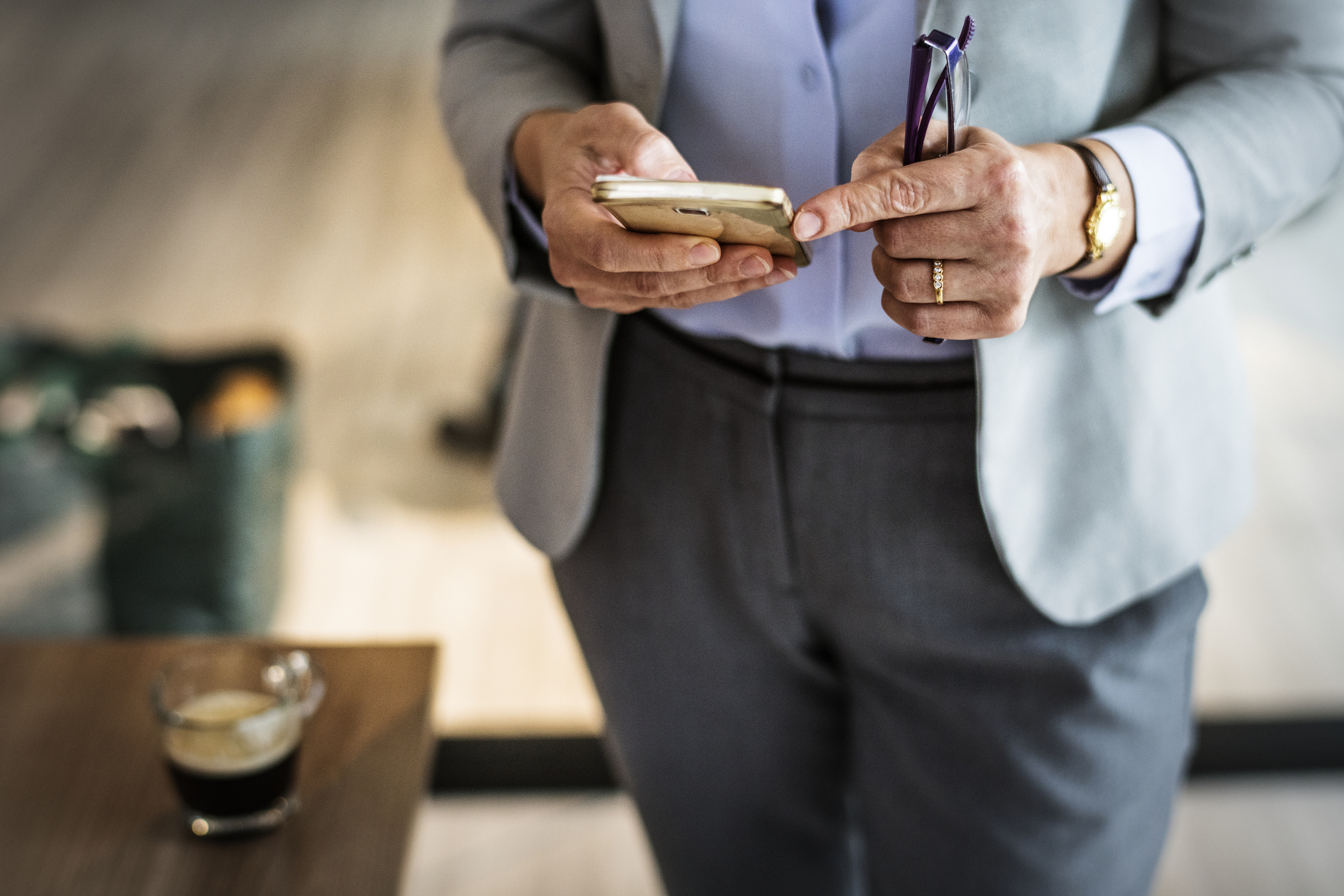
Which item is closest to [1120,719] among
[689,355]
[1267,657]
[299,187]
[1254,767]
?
[689,355]

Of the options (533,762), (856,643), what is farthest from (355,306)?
(856,643)

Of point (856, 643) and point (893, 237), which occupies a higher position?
point (893, 237)

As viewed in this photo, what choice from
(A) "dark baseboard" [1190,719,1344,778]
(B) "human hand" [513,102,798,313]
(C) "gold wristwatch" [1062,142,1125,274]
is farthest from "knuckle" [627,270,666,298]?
(A) "dark baseboard" [1190,719,1344,778]

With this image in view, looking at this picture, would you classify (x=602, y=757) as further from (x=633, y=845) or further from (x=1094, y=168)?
(x=1094, y=168)

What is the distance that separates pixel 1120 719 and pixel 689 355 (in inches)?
14.5

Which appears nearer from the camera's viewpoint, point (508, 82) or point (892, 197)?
point (892, 197)

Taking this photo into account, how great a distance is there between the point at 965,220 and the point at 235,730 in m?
0.54

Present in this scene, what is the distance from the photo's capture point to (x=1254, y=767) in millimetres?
1650

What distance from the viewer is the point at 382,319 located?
296 centimetres

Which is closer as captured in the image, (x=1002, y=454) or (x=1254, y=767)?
(x=1002, y=454)

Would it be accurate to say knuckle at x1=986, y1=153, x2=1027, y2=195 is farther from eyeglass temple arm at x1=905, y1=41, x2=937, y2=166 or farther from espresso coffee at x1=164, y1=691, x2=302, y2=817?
espresso coffee at x1=164, y1=691, x2=302, y2=817

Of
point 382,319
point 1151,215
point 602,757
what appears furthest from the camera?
point 382,319

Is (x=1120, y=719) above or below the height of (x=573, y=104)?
below

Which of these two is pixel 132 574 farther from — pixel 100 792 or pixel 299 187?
pixel 299 187
